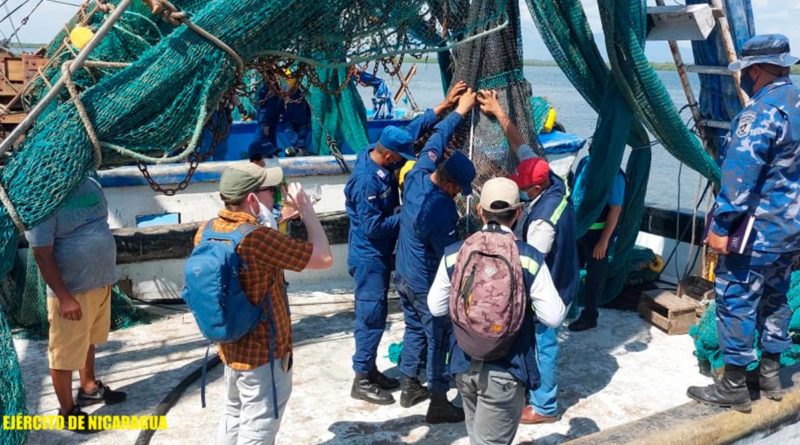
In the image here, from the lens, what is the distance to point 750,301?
144 inches

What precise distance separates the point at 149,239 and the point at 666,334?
14.6ft

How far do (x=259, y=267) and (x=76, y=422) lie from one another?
1.87 meters

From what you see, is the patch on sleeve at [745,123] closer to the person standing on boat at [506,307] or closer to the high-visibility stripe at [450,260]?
the person standing on boat at [506,307]

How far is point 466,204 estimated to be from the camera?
4.50m

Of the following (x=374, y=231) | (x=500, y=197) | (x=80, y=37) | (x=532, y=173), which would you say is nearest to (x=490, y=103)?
(x=532, y=173)

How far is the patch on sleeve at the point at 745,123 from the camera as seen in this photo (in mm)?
3506

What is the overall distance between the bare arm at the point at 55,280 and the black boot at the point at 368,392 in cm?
173

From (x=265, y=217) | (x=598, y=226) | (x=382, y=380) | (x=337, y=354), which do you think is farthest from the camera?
(x=598, y=226)

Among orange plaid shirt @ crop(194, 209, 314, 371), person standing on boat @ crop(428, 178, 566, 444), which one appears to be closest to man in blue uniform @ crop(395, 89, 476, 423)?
person standing on boat @ crop(428, 178, 566, 444)

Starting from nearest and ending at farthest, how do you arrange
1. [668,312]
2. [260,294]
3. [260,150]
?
[260,294] → [668,312] → [260,150]

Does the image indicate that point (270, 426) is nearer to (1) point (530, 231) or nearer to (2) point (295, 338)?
(1) point (530, 231)

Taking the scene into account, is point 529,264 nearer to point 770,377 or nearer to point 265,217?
point 265,217

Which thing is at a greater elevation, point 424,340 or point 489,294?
point 489,294

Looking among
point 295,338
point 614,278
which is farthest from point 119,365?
point 614,278
